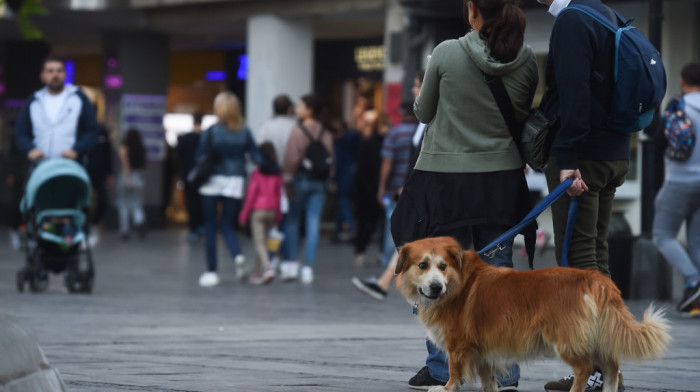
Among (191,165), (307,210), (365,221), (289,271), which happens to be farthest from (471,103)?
(191,165)

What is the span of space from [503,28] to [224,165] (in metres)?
8.16

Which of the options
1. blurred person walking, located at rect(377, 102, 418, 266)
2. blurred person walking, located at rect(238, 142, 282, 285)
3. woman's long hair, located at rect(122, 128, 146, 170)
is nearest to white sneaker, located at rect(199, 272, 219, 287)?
blurred person walking, located at rect(238, 142, 282, 285)

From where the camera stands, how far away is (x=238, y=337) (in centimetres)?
847

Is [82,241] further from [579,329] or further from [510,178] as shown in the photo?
[579,329]

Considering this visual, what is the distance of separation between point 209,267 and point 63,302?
2.57 meters

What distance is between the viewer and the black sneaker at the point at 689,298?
32.8 feet

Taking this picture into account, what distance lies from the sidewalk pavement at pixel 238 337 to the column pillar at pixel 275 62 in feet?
23.9

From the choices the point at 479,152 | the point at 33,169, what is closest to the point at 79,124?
the point at 33,169

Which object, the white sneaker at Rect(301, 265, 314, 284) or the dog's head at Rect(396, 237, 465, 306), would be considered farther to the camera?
the white sneaker at Rect(301, 265, 314, 284)

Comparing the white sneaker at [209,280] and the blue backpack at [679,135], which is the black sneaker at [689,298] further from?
the white sneaker at [209,280]

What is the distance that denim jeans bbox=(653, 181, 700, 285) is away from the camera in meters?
10.3

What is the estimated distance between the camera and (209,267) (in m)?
13.5

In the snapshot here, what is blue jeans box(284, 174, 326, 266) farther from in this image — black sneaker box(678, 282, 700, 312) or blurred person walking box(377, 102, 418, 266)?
black sneaker box(678, 282, 700, 312)

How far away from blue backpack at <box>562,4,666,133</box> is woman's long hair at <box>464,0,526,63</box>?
0.81 feet
